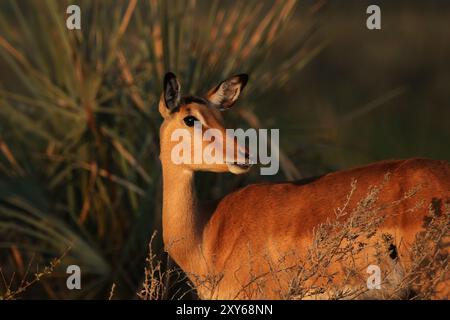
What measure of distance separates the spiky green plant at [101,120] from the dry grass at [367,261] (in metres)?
2.38

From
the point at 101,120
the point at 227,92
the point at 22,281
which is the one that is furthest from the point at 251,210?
the point at 101,120

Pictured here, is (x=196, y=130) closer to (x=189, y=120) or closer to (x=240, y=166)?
(x=189, y=120)

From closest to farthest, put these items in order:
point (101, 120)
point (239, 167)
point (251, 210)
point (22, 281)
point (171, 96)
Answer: point (22, 281) → point (239, 167) → point (251, 210) → point (171, 96) → point (101, 120)

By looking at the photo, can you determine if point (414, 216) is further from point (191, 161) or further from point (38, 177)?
point (38, 177)

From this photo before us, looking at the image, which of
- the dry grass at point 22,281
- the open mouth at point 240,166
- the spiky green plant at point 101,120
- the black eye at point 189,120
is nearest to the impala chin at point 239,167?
the open mouth at point 240,166

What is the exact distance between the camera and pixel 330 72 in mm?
19578

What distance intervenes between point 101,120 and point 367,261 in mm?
3357

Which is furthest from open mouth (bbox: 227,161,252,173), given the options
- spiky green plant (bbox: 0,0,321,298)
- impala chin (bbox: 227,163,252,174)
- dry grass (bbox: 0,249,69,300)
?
spiky green plant (bbox: 0,0,321,298)

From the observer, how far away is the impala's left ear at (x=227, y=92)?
6652 mm

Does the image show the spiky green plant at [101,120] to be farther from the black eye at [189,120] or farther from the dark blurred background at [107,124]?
the black eye at [189,120]

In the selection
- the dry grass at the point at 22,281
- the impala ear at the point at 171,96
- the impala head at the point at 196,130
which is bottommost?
the dry grass at the point at 22,281

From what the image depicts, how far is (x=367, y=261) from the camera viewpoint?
555cm

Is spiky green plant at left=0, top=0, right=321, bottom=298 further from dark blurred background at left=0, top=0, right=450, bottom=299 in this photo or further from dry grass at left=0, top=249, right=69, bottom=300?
dry grass at left=0, top=249, right=69, bottom=300

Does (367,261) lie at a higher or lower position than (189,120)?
lower
